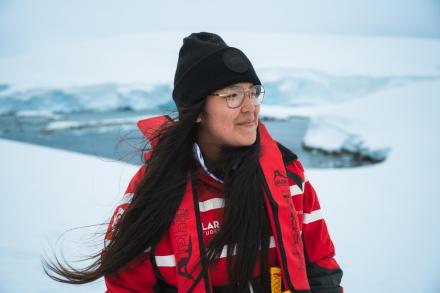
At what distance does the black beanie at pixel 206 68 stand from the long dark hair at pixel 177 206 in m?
0.05

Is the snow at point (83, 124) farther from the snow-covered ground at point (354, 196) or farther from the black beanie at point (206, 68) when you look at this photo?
the black beanie at point (206, 68)

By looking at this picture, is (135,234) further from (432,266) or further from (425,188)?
(425,188)

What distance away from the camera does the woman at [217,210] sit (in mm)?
1084

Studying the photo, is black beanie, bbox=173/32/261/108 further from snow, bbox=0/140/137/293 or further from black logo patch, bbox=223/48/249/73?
snow, bbox=0/140/137/293

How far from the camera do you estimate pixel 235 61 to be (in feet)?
3.60

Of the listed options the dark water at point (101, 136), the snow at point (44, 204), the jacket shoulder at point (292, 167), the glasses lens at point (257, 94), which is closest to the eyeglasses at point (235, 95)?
the glasses lens at point (257, 94)

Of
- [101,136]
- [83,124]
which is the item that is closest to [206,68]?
[101,136]

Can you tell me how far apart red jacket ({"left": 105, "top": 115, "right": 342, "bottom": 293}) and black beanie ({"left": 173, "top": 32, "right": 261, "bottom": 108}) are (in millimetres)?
219

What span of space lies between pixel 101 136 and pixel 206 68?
9311 mm

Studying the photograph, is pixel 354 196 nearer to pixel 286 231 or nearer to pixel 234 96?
pixel 286 231

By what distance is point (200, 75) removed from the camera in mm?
1103

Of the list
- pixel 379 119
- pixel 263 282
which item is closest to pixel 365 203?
pixel 263 282

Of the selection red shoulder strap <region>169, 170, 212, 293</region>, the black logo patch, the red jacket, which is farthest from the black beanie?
red shoulder strap <region>169, 170, 212, 293</region>

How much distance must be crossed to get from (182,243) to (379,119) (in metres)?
6.63
